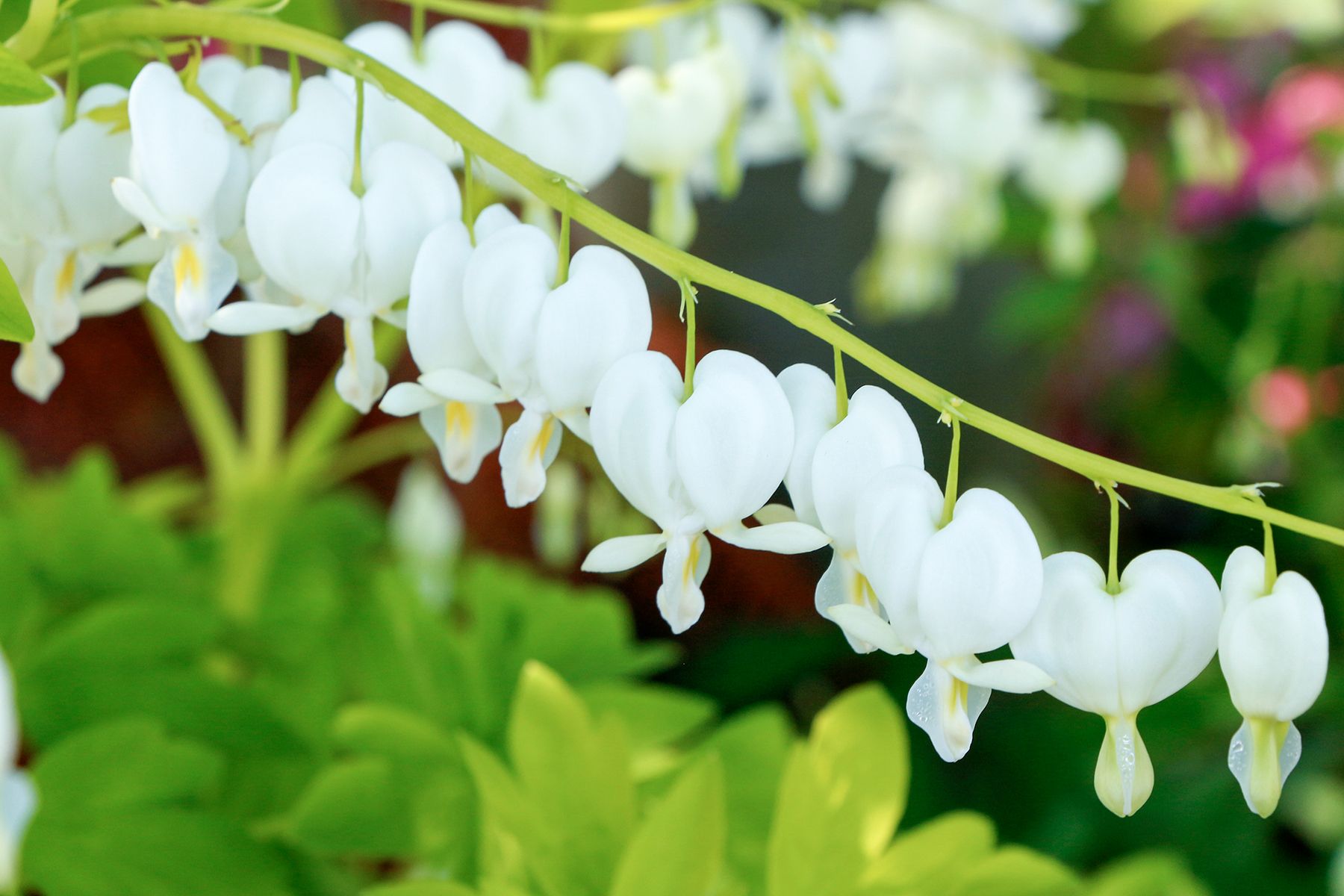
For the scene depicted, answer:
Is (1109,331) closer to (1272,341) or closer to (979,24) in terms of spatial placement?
(1272,341)

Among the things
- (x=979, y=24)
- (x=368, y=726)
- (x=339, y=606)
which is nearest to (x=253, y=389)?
(x=339, y=606)

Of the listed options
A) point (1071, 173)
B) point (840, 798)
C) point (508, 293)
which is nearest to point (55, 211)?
point (508, 293)

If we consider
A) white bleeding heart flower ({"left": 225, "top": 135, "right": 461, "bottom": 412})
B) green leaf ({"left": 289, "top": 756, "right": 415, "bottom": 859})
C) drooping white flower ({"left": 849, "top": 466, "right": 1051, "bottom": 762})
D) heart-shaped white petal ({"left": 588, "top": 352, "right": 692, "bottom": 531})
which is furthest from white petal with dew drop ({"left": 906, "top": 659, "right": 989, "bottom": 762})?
green leaf ({"left": 289, "top": 756, "right": 415, "bottom": 859})

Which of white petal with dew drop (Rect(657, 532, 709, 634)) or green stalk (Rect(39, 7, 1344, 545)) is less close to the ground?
green stalk (Rect(39, 7, 1344, 545))

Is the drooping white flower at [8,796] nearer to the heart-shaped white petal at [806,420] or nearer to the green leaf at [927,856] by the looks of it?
the heart-shaped white petal at [806,420]

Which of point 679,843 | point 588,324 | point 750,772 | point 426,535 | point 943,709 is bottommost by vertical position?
point 426,535

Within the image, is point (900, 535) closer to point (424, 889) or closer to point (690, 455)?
point (690, 455)

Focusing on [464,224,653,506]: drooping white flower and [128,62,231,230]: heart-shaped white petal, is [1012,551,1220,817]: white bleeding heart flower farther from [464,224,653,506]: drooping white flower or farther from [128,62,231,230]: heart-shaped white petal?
[128,62,231,230]: heart-shaped white petal
